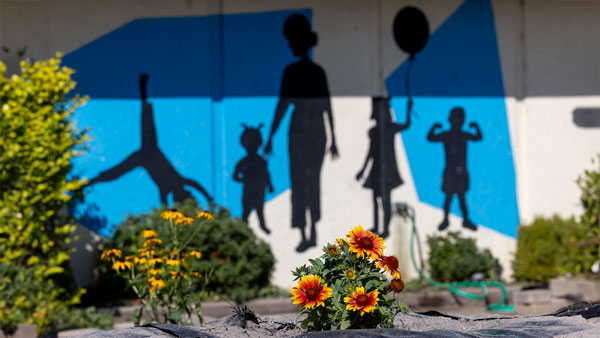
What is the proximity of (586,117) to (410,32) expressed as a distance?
8.64 ft

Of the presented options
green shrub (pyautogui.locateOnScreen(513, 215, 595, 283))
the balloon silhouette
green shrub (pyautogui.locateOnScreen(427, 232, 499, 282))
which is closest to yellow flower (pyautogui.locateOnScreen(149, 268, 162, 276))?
green shrub (pyautogui.locateOnScreen(427, 232, 499, 282))

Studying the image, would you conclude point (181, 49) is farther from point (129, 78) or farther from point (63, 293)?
point (63, 293)

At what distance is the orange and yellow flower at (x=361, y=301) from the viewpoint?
434 cm

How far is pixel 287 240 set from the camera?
Result: 9953 millimetres

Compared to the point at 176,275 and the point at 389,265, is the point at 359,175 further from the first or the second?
the point at 389,265

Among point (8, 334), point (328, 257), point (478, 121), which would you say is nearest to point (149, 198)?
point (8, 334)

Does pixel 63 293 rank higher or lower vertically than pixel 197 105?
lower

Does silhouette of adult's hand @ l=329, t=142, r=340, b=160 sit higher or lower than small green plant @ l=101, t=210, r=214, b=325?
higher

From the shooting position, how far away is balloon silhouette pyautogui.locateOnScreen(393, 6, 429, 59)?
10.3m

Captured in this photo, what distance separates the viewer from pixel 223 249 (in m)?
8.80

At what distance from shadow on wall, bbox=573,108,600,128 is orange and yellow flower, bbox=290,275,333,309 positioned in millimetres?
7299

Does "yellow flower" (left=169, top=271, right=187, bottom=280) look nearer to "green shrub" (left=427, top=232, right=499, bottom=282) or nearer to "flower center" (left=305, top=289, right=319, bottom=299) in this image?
"flower center" (left=305, top=289, right=319, bottom=299)

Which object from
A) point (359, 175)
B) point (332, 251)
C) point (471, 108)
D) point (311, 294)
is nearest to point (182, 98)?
point (359, 175)

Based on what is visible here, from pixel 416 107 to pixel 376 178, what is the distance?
3.43 feet
